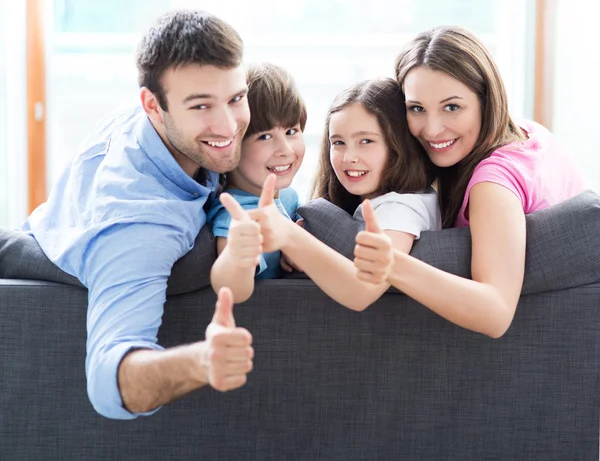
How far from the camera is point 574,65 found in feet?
12.1

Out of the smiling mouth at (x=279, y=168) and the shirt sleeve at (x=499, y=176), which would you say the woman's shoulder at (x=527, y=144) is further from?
the smiling mouth at (x=279, y=168)

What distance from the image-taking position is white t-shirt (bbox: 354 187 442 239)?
5.93 ft

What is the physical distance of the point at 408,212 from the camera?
1.85 metres

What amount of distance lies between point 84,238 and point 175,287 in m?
0.23

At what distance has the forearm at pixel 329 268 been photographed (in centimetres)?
163

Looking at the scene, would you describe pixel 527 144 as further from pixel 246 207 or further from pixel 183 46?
pixel 183 46

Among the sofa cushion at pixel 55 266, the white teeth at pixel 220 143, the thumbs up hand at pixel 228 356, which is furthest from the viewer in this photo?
the white teeth at pixel 220 143

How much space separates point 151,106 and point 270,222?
0.51m

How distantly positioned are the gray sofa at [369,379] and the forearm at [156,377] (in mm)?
270

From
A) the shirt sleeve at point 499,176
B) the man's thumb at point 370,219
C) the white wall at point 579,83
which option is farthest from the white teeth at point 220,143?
the white wall at point 579,83

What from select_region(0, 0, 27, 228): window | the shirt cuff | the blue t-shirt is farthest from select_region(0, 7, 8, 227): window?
the shirt cuff

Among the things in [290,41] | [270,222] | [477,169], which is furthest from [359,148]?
[290,41]

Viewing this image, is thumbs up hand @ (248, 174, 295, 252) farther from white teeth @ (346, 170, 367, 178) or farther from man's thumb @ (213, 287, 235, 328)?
white teeth @ (346, 170, 367, 178)

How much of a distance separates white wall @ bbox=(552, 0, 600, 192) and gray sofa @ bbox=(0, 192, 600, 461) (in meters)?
1.79
